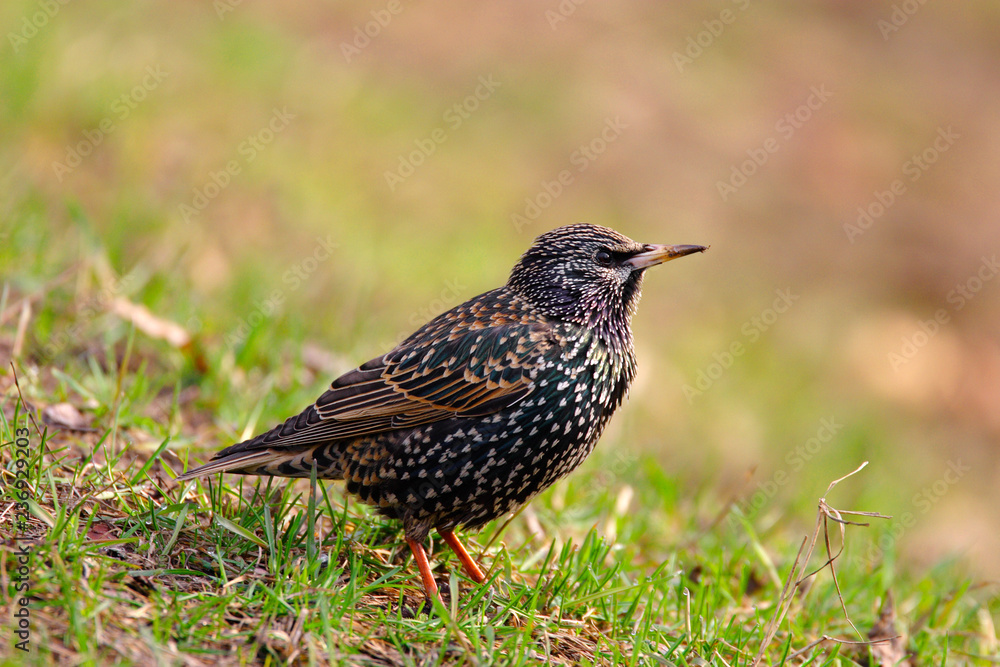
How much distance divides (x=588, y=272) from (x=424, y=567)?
1414 mm

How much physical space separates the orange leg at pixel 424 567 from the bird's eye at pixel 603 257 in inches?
56.1

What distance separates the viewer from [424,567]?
141 inches

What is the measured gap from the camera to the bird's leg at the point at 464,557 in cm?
373

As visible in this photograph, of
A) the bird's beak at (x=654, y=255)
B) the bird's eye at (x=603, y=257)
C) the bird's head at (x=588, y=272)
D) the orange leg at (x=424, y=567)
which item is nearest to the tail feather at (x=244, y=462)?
the orange leg at (x=424, y=567)

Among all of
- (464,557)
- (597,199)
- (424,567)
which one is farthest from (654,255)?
(597,199)

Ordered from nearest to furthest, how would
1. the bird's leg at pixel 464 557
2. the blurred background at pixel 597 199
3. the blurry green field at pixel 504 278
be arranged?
the blurry green field at pixel 504 278
the bird's leg at pixel 464 557
the blurred background at pixel 597 199

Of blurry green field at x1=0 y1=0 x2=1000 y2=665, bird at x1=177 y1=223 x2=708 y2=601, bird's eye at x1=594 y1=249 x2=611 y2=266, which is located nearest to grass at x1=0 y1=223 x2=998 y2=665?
blurry green field at x1=0 y1=0 x2=1000 y2=665

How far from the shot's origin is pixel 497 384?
373 centimetres

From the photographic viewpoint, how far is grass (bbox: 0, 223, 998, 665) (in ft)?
9.46

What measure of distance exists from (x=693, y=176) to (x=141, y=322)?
7667 millimetres

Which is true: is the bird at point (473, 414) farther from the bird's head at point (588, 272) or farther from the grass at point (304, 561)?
the grass at point (304, 561)

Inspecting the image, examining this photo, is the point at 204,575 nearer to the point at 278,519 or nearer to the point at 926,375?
the point at 278,519

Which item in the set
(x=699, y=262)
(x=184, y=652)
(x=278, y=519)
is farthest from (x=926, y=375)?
(x=184, y=652)

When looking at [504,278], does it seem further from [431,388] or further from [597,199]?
[431,388]
